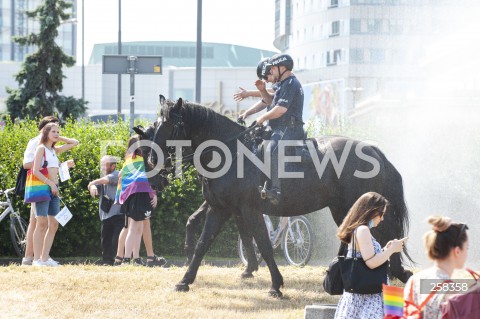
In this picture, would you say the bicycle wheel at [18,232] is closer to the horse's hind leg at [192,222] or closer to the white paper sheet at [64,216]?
the white paper sheet at [64,216]

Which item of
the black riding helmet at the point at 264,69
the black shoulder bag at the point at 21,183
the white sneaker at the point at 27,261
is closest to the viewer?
the black riding helmet at the point at 264,69

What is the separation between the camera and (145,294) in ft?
36.1

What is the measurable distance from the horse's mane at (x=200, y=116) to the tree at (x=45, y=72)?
2412 cm

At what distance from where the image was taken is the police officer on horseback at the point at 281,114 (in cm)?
1112

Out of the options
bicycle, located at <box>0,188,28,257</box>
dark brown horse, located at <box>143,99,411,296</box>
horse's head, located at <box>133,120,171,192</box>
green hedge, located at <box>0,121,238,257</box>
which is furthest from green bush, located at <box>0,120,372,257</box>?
dark brown horse, located at <box>143,99,411,296</box>

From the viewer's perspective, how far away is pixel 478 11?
24391mm

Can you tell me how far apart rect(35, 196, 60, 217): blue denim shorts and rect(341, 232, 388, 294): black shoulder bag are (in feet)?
24.4

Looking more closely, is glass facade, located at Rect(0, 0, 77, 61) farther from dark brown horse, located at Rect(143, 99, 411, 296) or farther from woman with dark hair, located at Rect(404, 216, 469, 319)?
woman with dark hair, located at Rect(404, 216, 469, 319)

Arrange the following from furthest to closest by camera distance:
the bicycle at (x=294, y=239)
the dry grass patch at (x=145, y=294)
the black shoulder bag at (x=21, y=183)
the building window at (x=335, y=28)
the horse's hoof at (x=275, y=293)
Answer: the building window at (x=335, y=28), the bicycle at (x=294, y=239), the black shoulder bag at (x=21, y=183), the horse's hoof at (x=275, y=293), the dry grass patch at (x=145, y=294)

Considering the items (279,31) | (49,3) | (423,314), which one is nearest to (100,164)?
(423,314)

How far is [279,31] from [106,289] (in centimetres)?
9529

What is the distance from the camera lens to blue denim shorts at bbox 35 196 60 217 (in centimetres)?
1386

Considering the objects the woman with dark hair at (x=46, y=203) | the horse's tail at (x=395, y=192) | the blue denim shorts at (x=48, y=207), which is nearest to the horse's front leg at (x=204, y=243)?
the horse's tail at (x=395, y=192)

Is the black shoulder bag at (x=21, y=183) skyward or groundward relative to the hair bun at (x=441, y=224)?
groundward
